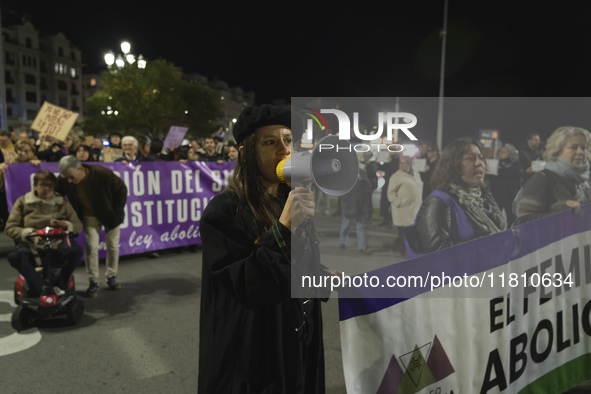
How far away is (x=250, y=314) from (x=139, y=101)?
44.1 metres

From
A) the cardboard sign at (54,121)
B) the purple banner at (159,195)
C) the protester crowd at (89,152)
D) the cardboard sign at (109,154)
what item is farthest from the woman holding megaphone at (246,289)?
the cardboard sign at (109,154)

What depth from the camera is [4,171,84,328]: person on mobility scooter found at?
4617 mm

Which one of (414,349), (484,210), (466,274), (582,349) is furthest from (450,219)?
(414,349)

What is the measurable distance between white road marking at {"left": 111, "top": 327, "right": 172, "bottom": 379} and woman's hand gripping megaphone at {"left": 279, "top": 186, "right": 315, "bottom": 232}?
9.00ft

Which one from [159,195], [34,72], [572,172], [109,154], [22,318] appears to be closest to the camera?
[572,172]

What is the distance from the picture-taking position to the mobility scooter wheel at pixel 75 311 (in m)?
4.65

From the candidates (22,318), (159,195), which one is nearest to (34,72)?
(159,195)

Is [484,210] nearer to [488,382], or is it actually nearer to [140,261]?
[488,382]

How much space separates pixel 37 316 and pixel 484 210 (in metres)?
4.41

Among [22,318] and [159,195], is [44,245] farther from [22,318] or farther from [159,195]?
[159,195]

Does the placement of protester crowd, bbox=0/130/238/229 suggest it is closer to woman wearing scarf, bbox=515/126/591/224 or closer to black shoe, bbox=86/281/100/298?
black shoe, bbox=86/281/100/298

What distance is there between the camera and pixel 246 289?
1.41m

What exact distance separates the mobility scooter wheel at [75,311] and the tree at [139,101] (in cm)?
3810

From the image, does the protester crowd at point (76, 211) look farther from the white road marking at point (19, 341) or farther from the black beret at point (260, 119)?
the black beret at point (260, 119)
